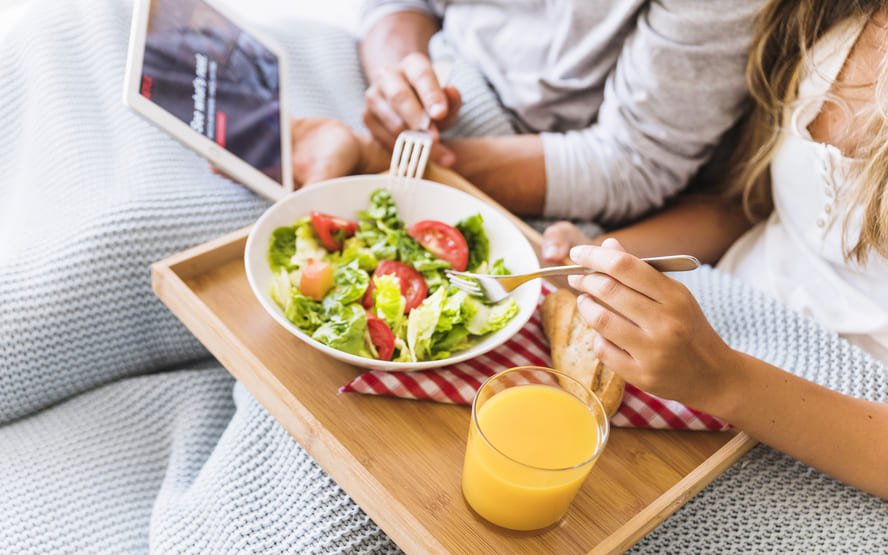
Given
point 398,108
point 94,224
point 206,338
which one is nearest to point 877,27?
point 398,108

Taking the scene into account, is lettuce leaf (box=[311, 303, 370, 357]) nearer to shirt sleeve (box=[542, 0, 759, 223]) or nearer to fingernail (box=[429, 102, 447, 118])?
fingernail (box=[429, 102, 447, 118])

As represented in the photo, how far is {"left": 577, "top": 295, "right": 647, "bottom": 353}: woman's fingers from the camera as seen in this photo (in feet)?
2.34

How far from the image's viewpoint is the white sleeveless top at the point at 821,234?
0.98 metres

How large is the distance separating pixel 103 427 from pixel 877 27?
112cm

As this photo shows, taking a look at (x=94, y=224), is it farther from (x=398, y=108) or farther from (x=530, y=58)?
(x=530, y=58)

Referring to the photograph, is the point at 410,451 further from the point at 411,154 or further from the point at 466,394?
the point at 411,154

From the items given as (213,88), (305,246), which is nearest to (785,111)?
(305,246)

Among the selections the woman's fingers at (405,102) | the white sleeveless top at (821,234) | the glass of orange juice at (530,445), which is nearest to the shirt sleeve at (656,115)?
the white sleeveless top at (821,234)

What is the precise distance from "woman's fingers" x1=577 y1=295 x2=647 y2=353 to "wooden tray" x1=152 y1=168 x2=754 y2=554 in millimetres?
139

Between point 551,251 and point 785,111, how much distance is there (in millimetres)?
405

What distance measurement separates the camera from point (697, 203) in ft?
4.22

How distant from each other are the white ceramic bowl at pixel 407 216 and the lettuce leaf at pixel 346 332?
23mm

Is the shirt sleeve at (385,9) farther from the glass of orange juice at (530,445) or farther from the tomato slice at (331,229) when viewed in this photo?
the glass of orange juice at (530,445)

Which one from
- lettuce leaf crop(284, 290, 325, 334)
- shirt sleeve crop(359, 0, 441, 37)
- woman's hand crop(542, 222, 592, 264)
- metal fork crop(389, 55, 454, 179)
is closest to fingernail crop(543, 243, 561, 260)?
woman's hand crop(542, 222, 592, 264)
